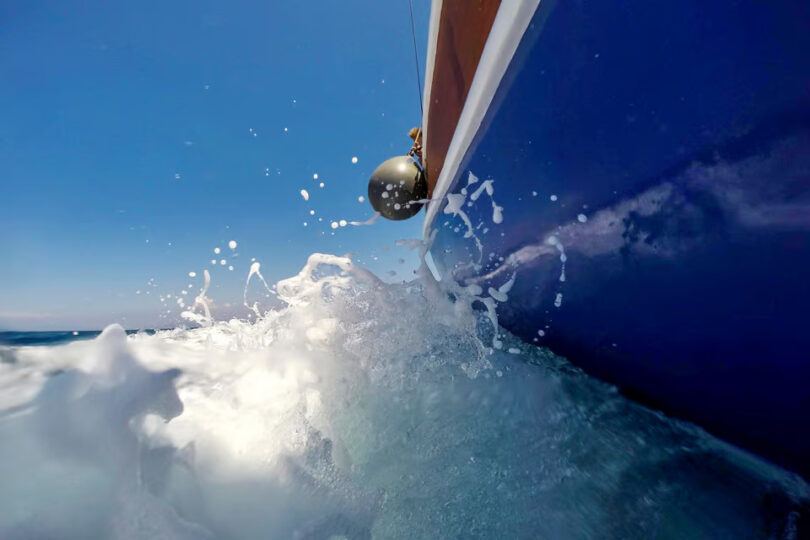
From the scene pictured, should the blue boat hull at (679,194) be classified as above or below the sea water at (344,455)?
above

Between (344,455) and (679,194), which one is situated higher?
(679,194)

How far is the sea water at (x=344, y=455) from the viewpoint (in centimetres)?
117

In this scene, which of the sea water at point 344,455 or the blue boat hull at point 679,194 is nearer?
the blue boat hull at point 679,194

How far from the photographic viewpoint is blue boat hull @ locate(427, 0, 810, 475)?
2.75ft

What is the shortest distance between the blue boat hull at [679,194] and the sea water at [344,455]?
233 mm

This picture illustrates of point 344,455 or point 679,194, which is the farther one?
point 344,455

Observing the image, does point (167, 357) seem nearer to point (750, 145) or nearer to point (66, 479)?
point (66, 479)

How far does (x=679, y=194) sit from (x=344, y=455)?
1555 mm

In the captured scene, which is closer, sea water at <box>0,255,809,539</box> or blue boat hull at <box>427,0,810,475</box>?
blue boat hull at <box>427,0,810,475</box>

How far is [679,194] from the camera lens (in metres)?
1.08

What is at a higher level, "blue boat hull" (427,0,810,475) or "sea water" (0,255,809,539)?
"blue boat hull" (427,0,810,475)

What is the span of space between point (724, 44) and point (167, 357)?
2417 millimetres

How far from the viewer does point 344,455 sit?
157cm

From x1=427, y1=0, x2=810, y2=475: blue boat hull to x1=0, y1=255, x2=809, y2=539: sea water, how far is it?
9.2 inches
